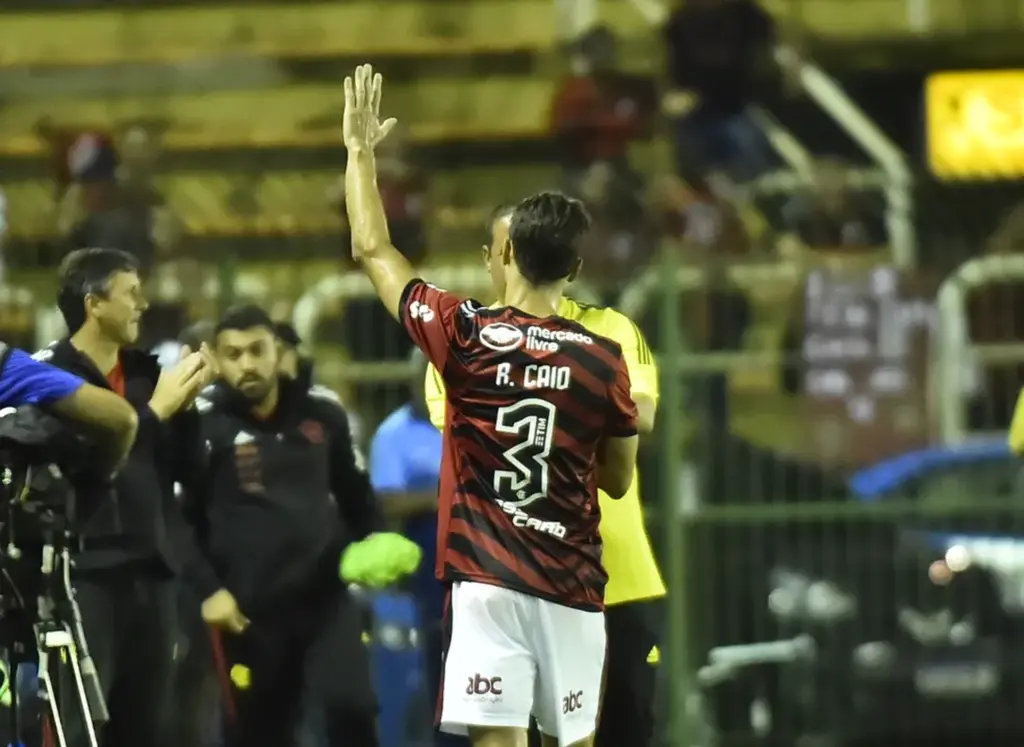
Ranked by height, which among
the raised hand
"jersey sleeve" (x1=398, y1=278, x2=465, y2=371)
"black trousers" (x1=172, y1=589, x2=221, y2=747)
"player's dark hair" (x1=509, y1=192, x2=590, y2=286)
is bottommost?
"black trousers" (x1=172, y1=589, x2=221, y2=747)

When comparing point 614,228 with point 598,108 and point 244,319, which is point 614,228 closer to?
point 598,108

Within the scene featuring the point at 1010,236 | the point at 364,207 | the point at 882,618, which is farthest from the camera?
the point at 1010,236

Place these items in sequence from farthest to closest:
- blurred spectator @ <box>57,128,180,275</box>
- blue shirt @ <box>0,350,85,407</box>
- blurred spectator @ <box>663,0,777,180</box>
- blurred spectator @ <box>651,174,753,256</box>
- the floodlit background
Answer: blurred spectator @ <box>663,0,777,180</box> < blurred spectator @ <box>651,174,753,256</box> < blurred spectator @ <box>57,128,180,275</box> < the floodlit background < blue shirt @ <box>0,350,85,407</box>

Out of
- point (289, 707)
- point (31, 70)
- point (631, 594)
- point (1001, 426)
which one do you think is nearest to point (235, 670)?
point (289, 707)

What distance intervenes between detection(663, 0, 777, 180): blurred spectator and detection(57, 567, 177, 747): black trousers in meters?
5.54

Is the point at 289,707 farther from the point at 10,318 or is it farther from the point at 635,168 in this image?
the point at 635,168

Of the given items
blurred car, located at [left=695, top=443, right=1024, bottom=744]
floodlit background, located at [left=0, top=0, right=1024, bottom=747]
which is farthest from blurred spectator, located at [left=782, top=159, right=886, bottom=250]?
blurred car, located at [left=695, top=443, right=1024, bottom=744]

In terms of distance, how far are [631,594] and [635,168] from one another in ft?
18.1

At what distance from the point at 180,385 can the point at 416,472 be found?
229 centimetres

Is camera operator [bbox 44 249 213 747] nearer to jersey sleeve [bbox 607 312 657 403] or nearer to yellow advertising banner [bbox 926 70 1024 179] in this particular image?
jersey sleeve [bbox 607 312 657 403]

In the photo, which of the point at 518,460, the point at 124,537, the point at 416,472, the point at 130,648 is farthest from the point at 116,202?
the point at 518,460

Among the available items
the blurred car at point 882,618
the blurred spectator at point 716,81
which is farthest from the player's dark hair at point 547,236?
the blurred spectator at point 716,81

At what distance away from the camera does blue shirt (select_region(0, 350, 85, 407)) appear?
6355 mm

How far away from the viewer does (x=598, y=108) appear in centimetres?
1251
